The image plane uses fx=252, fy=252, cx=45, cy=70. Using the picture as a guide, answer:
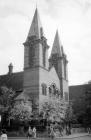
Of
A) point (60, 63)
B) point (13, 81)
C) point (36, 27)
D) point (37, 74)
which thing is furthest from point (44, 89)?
point (36, 27)

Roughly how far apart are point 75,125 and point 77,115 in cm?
314

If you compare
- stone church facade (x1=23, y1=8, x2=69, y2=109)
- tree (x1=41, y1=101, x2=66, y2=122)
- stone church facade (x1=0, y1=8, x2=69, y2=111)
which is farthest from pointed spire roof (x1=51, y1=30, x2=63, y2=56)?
tree (x1=41, y1=101, x2=66, y2=122)

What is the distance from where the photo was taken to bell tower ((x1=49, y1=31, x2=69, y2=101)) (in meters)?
62.5

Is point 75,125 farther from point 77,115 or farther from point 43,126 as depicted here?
point 43,126

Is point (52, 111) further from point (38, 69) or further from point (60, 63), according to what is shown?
point (60, 63)

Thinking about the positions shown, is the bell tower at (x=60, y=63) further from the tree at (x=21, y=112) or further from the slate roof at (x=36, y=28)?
the tree at (x=21, y=112)

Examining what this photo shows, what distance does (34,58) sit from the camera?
52.9 meters

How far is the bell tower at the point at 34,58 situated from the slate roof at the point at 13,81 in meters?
3.78

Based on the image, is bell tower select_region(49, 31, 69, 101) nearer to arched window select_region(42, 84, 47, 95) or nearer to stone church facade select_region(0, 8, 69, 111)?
stone church facade select_region(0, 8, 69, 111)

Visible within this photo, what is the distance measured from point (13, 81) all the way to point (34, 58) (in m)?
9.30

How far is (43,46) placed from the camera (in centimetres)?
5494

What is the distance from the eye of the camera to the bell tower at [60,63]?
205ft

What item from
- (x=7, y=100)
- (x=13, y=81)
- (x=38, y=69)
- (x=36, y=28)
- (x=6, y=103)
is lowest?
(x=6, y=103)

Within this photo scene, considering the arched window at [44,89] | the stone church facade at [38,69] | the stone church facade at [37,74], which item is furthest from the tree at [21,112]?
the arched window at [44,89]
